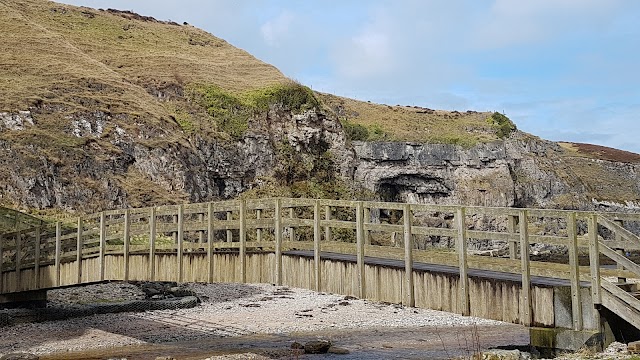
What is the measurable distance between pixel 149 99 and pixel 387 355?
41.9 meters

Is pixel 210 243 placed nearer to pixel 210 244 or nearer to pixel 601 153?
pixel 210 244

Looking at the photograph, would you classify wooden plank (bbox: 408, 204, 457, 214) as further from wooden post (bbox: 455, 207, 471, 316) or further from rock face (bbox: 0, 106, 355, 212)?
rock face (bbox: 0, 106, 355, 212)

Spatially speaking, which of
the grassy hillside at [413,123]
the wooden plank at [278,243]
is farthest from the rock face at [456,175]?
the wooden plank at [278,243]

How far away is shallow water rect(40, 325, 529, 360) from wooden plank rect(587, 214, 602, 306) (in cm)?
923

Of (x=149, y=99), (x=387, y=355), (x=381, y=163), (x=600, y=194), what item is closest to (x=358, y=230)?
(x=387, y=355)

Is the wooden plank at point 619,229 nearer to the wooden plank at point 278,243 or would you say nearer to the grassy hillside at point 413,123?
the wooden plank at point 278,243

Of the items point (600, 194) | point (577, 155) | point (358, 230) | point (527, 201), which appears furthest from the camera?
point (577, 155)

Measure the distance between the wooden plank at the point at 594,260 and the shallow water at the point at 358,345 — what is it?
9.23 meters

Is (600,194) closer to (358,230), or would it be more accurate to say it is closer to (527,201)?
(527,201)

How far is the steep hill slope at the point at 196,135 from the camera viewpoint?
43.7 m

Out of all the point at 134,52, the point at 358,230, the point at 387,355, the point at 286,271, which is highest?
the point at 134,52

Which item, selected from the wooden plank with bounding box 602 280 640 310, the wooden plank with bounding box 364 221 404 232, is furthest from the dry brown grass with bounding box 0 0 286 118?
the wooden plank with bounding box 602 280 640 310

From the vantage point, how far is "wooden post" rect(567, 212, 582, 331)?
9.51 m

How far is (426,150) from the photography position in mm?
74562
